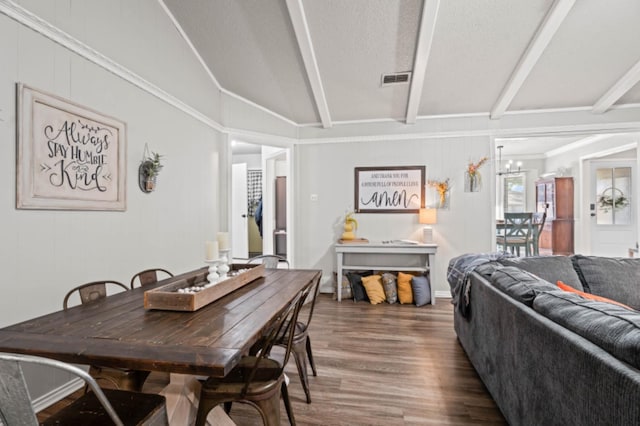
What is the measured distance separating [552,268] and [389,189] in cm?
250

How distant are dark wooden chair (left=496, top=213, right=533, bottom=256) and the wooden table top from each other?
524cm

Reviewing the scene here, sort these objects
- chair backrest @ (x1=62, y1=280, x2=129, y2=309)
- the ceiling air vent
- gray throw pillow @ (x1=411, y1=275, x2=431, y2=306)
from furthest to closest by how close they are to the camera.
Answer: gray throw pillow @ (x1=411, y1=275, x2=431, y2=306)
the ceiling air vent
chair backrest @ (x1=62, y1=280, x2=129, y2=309)

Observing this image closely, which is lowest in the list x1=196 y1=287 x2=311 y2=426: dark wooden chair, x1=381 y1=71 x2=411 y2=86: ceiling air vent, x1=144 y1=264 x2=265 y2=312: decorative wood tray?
x1=196 y1=287 x2=311 y2=426: dark wooden chair

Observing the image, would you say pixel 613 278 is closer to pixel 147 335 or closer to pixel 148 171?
pixel 147 335

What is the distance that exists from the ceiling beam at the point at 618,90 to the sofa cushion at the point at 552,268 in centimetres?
251

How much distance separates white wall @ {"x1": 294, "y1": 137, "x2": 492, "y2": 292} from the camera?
4.44m

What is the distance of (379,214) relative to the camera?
467 cm

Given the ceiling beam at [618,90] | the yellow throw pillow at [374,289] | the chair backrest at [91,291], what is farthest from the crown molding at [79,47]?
the ceiling beam at [618,90]

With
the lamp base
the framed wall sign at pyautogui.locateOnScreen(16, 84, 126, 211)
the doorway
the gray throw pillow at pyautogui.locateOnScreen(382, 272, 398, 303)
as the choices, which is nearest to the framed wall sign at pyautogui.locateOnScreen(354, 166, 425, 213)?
the lamp base

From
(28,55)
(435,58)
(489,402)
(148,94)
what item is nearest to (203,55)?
(148,94)

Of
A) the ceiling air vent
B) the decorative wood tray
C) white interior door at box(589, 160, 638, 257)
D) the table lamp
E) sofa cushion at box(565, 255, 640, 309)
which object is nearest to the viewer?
the decorative wood tray

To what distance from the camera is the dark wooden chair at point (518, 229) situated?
543 cm

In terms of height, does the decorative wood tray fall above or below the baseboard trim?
above

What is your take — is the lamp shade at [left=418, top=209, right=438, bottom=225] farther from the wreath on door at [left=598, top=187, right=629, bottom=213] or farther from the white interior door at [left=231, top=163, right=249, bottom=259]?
the wreath on door at [left=598, top=187, right=629, bottom=213]
